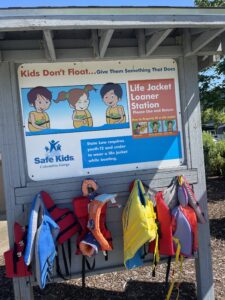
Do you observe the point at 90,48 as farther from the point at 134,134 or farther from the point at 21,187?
the point at 21,187

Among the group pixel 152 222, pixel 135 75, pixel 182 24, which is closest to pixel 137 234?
pixel 152 222

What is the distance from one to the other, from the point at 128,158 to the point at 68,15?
Result: 4.85ft

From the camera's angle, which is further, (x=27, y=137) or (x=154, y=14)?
(x=27, y=137)

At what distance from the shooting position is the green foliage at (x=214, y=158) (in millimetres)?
12344

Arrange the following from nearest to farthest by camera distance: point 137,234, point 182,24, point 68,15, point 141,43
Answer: point 68,15 → point 182,24 → point 137,234 → point 141,43

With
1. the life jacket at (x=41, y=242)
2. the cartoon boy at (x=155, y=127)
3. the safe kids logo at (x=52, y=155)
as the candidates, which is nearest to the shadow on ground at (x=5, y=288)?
the life jacket at (x=41, y=242)

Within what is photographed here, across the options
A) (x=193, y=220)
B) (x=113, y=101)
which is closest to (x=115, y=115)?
(x=113, y=101)

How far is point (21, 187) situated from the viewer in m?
3.55

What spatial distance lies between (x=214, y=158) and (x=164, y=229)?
9259 millimetres

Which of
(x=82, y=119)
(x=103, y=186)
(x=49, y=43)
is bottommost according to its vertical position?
(x=103, y=186)

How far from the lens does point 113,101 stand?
374 cm

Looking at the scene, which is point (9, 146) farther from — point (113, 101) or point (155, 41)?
point (155, 41)

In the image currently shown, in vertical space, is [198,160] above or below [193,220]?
above

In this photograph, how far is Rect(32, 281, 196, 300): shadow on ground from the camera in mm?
4332
